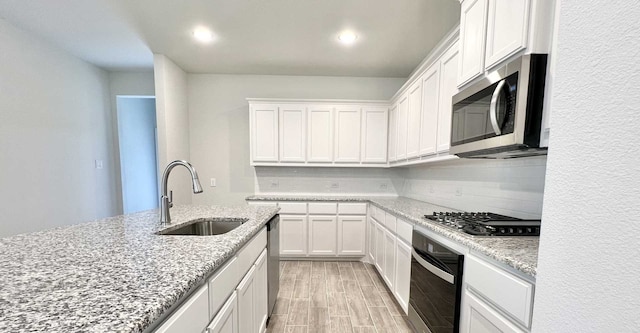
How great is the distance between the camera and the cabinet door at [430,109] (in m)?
1.97

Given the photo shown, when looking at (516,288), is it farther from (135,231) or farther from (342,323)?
(135,231)

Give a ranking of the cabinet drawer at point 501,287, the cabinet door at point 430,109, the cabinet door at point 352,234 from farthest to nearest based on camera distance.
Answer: the cabinet door at point 352,234, the cabinet door at point 430,109, the cabinet drawer at point 501,287

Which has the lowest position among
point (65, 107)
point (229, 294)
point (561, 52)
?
point (229, 294)

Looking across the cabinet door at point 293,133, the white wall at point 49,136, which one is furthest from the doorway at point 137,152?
the cabinet door at point 293,133

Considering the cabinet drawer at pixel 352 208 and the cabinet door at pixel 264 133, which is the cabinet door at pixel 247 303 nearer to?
the cabinet drawer at pixel 352 208

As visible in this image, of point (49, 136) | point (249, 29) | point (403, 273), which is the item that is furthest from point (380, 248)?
point (49, 136)

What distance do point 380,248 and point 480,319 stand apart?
4.93 ft

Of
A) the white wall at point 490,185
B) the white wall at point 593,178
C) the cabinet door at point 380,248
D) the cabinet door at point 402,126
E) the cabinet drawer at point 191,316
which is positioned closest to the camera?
the white wall at point 593,178

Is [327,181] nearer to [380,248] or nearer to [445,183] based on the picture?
[380,248]

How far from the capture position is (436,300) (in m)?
1.39

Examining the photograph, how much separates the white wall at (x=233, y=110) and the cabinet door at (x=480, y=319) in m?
2.52

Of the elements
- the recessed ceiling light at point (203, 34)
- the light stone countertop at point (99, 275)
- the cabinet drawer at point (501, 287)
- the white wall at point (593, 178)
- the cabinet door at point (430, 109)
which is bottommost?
the cabinet drawer at point (501, 287)

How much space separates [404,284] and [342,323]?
611mm

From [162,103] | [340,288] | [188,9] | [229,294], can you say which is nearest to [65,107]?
[162,103]
